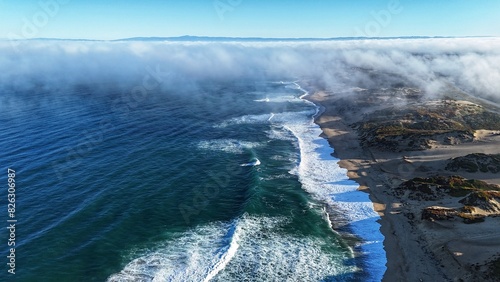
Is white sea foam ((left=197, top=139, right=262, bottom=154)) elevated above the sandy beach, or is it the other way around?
white sea foam ((left=197, top=139, right=262, bottom=154))

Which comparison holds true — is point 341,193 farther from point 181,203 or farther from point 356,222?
point 181,203

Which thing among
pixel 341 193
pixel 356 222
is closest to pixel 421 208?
pixel 356 222

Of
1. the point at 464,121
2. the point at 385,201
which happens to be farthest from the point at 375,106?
the point at 385,201

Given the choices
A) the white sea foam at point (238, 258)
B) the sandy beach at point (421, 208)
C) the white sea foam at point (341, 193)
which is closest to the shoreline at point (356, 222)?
the white sea foam at point (341, 193)

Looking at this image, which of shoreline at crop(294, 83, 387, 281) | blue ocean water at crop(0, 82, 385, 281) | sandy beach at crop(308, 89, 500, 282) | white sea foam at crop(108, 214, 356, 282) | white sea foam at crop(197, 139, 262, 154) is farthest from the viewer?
white sea foam at crop(197, 139, 262, 154)

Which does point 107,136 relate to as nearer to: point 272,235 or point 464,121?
point 272,235

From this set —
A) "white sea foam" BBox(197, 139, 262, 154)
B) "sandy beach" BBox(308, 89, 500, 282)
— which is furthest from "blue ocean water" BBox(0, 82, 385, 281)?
"sandy beach" BBox(308, 89, 500, 282)

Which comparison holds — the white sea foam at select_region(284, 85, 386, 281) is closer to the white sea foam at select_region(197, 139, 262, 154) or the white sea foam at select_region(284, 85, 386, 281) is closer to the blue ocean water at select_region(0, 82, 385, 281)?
the blue ocean water at select_region(0, 82, 385, 281)
